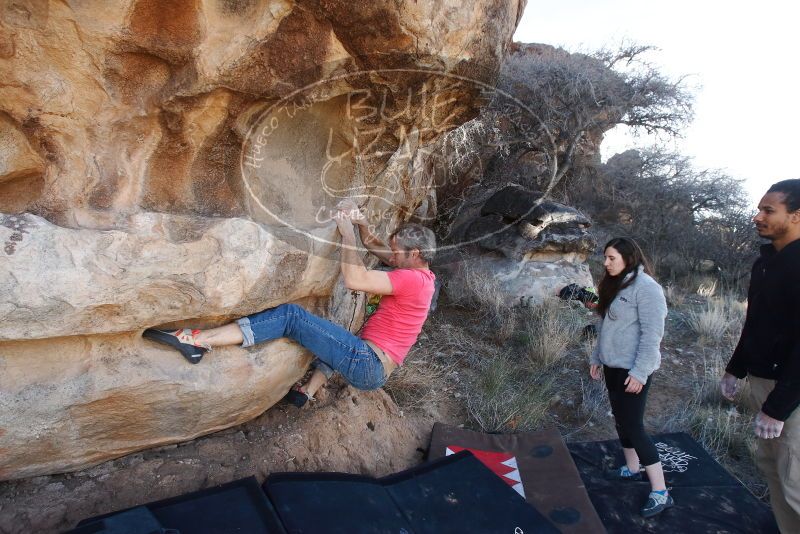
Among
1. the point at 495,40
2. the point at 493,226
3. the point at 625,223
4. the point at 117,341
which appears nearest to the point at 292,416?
the point at 117,341

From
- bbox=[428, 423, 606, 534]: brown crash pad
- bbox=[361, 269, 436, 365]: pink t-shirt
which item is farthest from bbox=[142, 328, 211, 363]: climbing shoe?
bbox=[428, 423, 606, 534]: brown crash pad

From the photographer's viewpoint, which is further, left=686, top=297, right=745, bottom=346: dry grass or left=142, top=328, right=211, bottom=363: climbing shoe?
left=686, top=297, right=745, bottom=346: dry grass

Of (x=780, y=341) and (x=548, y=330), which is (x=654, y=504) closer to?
(x=780, y=341)

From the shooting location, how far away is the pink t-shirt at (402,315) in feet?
9.07

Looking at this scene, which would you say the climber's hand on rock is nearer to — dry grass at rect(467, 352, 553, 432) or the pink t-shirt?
the pink t-shirt

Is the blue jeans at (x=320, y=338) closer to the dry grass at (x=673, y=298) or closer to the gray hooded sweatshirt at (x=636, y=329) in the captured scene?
the gray hooded sweatshirt at (x=636, y=329)

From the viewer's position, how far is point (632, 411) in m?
2.81

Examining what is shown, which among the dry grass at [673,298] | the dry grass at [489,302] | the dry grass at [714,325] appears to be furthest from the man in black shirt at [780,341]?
the dry grass at [673,298]

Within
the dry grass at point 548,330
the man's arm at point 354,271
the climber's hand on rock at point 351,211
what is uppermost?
the climber's hand on rock at point 351,211

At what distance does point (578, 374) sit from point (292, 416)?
2.87 metres

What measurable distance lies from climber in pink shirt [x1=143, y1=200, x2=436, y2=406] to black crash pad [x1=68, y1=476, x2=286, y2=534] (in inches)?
22.5

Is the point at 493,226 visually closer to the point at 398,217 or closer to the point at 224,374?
the point at 398,217

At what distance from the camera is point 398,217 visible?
442cm

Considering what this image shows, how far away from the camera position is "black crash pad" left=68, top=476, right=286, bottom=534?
1.92 m
